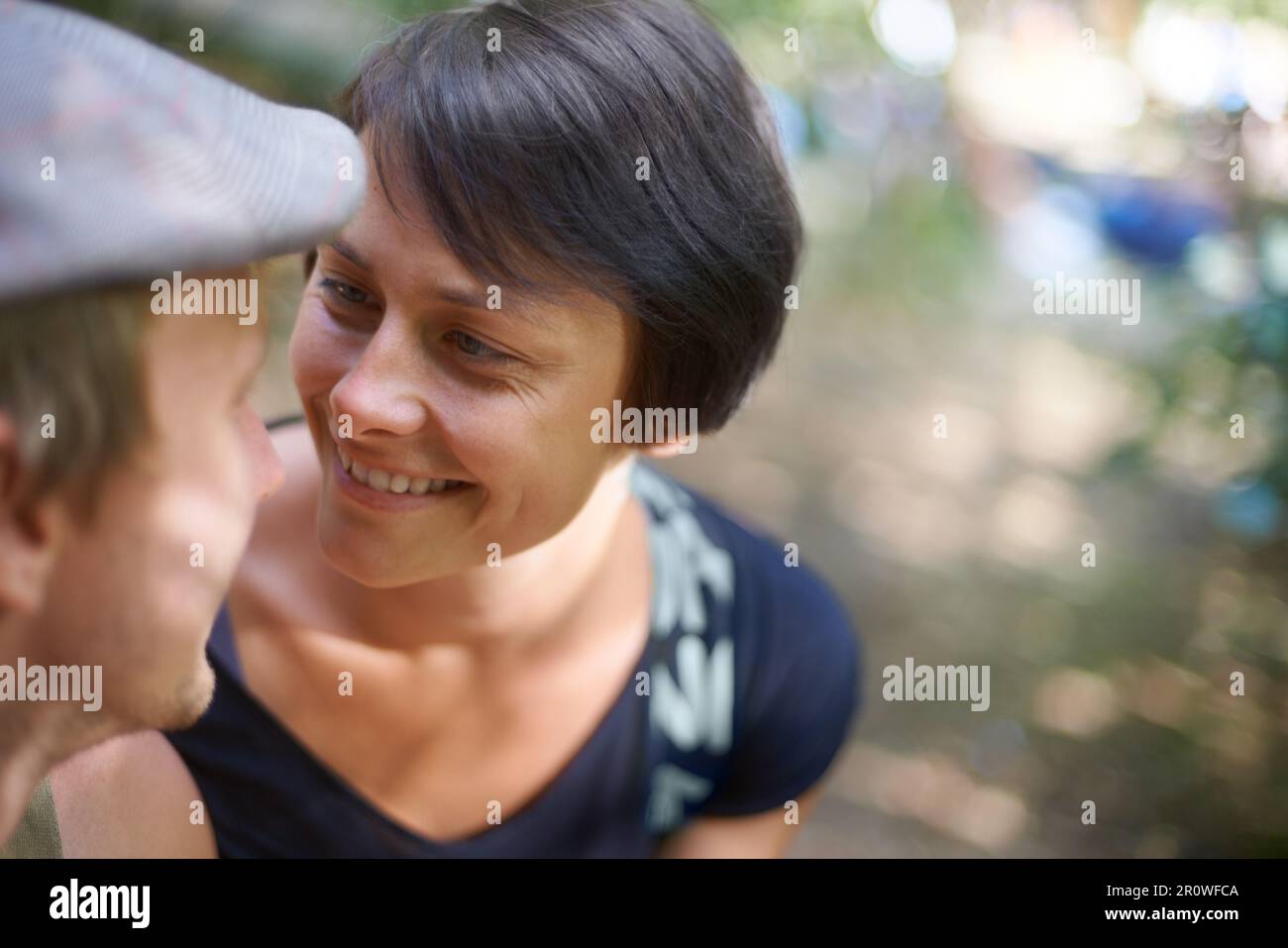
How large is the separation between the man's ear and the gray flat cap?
0.21 meters

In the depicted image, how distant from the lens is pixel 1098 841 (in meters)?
3.61

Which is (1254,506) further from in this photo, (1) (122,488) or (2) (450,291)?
(1) (122,488)

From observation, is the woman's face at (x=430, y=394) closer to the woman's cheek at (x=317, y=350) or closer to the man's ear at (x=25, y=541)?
the woman's cheek at (x=317, y=350)

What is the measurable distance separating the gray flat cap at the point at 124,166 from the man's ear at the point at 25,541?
0.21 m

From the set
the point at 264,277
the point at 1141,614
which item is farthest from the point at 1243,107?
the point at 264,277

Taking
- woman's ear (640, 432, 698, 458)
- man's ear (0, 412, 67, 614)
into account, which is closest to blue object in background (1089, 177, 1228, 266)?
woman's ear (640, 432, 698, 458)

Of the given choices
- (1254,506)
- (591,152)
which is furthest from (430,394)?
(1254,506)

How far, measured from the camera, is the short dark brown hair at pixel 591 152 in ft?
4.85

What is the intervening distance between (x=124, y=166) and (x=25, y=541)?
353 millimetres

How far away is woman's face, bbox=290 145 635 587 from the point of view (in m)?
1.48

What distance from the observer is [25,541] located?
42.0 inches
